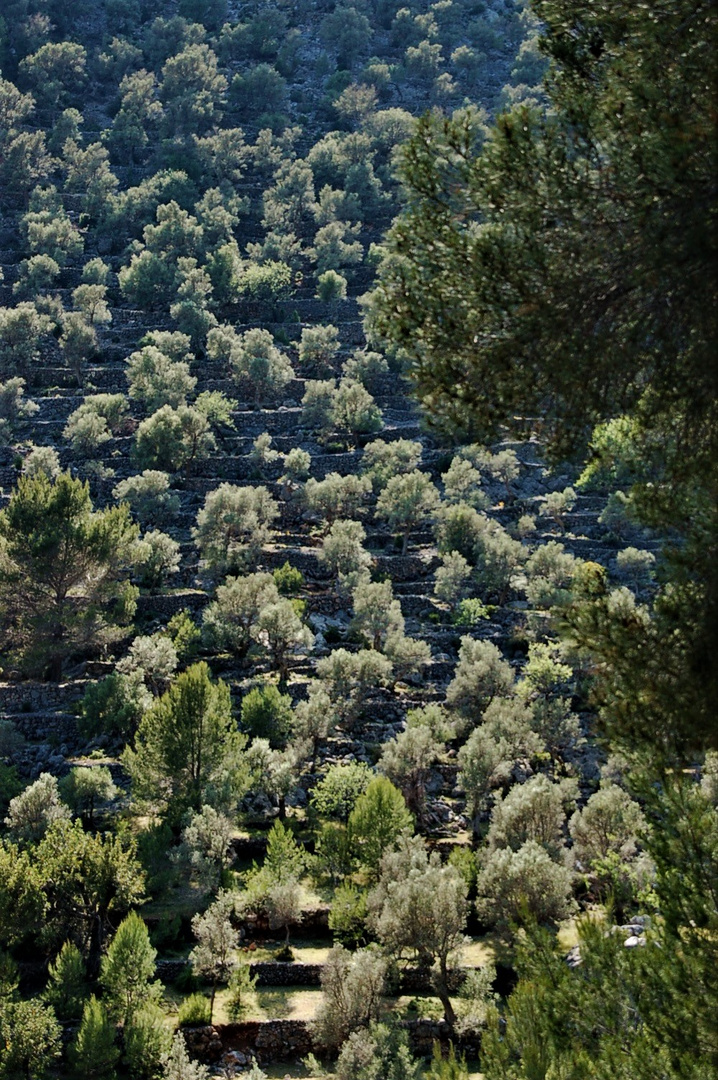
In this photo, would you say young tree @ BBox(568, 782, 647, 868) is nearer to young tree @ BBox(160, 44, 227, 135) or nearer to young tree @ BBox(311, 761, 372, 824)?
young tree @ BBox(311, 761, 372, 824)

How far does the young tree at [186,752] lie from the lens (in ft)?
141

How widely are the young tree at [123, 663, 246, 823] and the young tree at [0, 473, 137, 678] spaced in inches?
A: 351

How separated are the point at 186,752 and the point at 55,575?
1378 cm

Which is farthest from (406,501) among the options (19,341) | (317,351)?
(19,341)

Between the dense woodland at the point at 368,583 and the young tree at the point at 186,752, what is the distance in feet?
0.50

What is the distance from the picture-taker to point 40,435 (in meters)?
77.8

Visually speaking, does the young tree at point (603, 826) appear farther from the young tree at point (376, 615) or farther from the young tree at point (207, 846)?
the young tree at point (376, 615)

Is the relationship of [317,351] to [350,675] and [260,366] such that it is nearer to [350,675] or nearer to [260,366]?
[260,366]

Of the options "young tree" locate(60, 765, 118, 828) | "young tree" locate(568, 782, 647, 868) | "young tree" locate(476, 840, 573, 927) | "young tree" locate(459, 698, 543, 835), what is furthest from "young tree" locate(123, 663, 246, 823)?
"young tree" locate(568, 782, 647, 868)

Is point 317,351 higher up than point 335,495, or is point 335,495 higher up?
point 317,351

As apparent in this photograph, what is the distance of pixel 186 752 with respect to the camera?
43719mm

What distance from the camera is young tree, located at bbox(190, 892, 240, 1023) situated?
34531mm

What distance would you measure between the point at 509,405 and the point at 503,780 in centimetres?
3802

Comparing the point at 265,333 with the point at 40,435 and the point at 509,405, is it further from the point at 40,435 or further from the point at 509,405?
the point at 509,405
